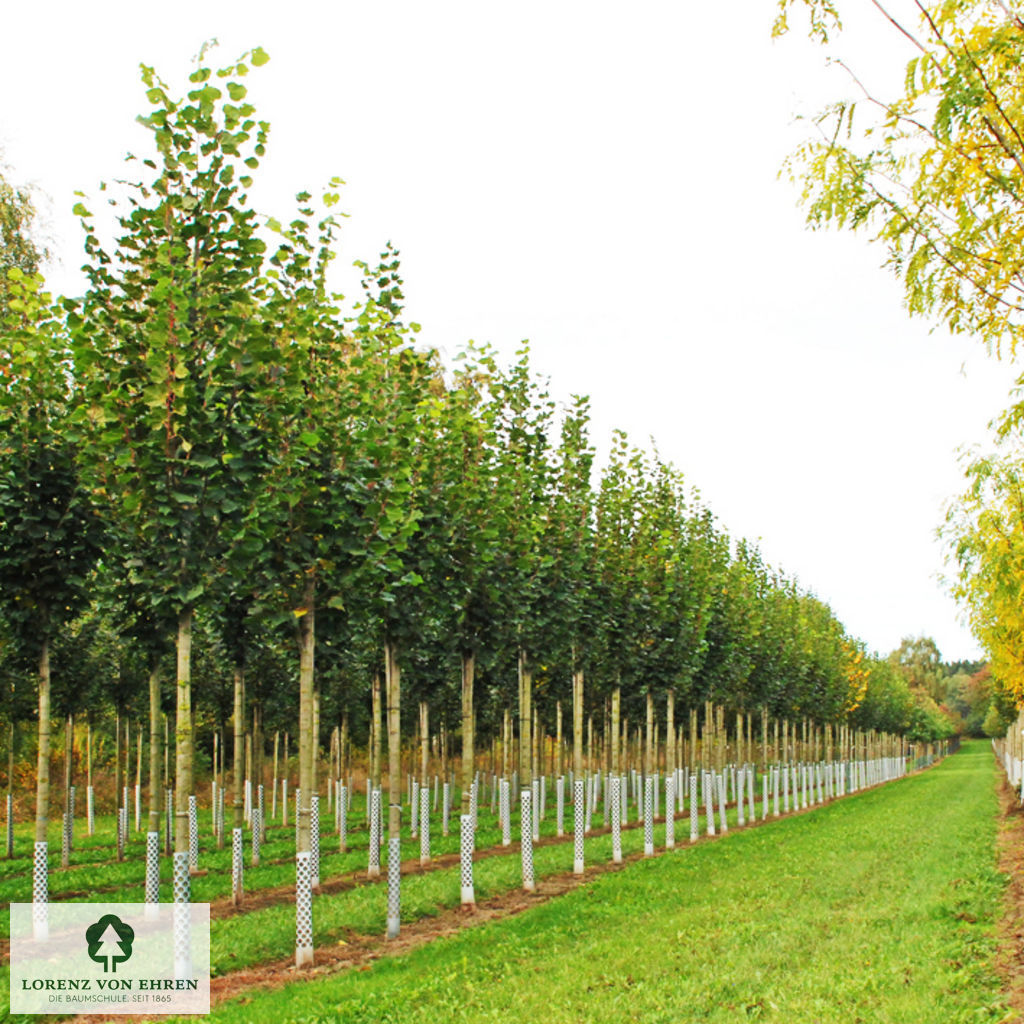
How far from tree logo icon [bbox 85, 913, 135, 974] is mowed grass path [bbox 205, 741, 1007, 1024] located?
79.5 inches

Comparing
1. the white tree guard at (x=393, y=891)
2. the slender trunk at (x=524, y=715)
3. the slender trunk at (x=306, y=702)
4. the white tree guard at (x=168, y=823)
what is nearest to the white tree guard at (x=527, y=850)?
the slender trunk at (x=524, y=715)

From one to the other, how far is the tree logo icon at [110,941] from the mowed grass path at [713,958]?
2020mm

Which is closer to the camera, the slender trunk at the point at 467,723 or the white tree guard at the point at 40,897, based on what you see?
the white tree guard at the point at 40,897

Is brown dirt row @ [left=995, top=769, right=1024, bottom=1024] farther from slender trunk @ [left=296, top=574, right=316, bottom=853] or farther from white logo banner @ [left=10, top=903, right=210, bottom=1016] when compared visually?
white logo banner @ [left=10, top=903, right=210, bottom=1016]

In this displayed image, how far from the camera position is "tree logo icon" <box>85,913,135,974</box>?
11219 mm

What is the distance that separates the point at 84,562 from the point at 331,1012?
7.03m

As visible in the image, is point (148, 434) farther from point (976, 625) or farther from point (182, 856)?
point (976, 625)

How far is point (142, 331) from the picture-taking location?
1111cm

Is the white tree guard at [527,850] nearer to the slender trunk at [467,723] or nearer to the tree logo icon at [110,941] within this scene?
the slender trunk at [467,723]

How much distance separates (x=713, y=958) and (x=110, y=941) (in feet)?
24.0

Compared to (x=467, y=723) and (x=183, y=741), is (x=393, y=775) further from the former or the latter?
(x=467, y=723)

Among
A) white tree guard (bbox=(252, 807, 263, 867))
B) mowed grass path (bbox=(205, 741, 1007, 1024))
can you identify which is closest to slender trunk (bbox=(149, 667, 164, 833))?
mowed grass path (bbox=(205, 741, 1007, 1024))

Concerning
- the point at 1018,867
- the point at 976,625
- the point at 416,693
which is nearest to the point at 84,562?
the point at 416,693

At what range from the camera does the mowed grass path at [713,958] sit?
9.49 metres
